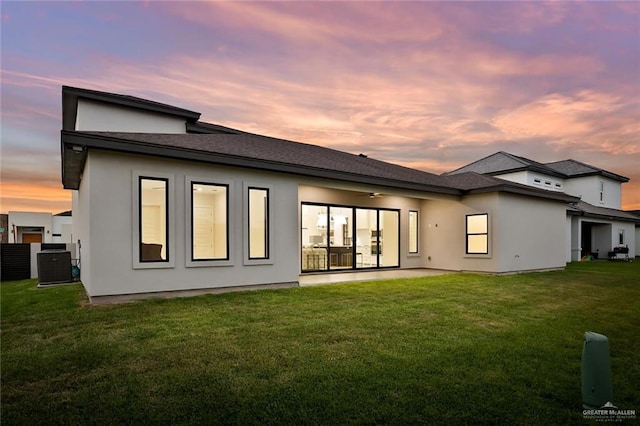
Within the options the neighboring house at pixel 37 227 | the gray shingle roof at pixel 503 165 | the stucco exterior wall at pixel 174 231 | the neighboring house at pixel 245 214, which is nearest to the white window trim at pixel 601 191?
the gray shingle roof at pixel 503 165

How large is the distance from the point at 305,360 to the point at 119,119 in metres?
12.1

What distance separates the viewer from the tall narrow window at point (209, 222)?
8359mm

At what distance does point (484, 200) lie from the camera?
13.5 m

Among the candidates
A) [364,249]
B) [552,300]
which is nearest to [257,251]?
[364,249]

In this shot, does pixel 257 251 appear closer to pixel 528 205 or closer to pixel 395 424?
pixel 395 424

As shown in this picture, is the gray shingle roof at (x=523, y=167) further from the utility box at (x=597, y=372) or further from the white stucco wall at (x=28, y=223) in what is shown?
the white stucco wall at (x=28, y=223)

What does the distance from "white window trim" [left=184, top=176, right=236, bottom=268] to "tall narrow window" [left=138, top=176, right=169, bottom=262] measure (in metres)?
0.41

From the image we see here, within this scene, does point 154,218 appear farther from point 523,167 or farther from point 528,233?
point 523,167

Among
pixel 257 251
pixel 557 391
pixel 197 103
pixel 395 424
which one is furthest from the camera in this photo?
pixel 197 103

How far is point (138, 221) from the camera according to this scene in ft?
24.8

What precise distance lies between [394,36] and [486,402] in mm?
10962

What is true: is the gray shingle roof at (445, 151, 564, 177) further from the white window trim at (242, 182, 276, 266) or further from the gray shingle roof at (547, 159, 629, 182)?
the white window trim at (242, 182, 276, 266)

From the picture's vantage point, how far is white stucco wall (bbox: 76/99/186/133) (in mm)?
12539

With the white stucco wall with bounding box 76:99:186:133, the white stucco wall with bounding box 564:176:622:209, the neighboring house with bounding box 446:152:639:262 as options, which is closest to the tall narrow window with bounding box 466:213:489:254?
the neighboring house with bounding box 446:152:639:262
